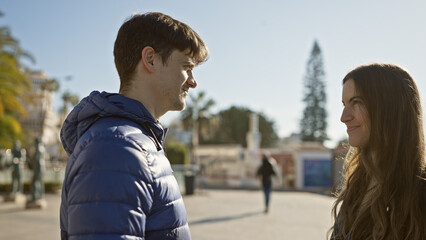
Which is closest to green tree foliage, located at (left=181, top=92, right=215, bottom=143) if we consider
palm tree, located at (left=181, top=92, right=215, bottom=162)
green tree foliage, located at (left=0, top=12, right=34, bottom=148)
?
palm tree, located at (left=181, top=92, right=215, bottom=162)

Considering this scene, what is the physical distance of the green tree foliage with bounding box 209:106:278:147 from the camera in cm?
6219

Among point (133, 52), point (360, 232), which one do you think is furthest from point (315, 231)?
point (133, 52)

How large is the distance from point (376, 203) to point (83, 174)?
129 centimetres

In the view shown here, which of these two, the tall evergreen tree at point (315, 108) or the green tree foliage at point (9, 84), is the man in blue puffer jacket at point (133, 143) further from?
the tall evergreen tree at point (315, 108)

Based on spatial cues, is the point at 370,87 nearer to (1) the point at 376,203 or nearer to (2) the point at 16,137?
(1) the point at 376,203

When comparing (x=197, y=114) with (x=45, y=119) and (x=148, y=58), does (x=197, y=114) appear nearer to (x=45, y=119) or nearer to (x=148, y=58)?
(x=45, y=119)

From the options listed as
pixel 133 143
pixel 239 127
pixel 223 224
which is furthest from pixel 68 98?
pixel 133 143

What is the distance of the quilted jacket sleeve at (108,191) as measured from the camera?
1.31 metres

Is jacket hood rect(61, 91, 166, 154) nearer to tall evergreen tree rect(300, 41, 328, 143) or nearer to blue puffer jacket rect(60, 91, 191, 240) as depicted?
blue puffer jacket rect(60, 91, 191, 240)

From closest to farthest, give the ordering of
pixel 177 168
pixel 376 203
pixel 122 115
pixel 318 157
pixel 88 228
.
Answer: pixel 88 228 → pixel 122 115 → pixel 376 203 → pixel 177 168 → pixel 318 157

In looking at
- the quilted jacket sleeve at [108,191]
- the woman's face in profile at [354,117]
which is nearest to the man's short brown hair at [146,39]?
the quilted jacket sleeve at [108,191]

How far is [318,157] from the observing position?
1387 inches

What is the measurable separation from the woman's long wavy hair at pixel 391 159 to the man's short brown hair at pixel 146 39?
888mm

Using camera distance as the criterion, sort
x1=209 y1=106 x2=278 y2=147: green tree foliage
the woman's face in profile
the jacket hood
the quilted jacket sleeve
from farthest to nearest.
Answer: x1=209 y1=106 x2=278 y2=147: green tree foliage → the woman's face in profile → the jacket hood → the quilted jacket sleeve
